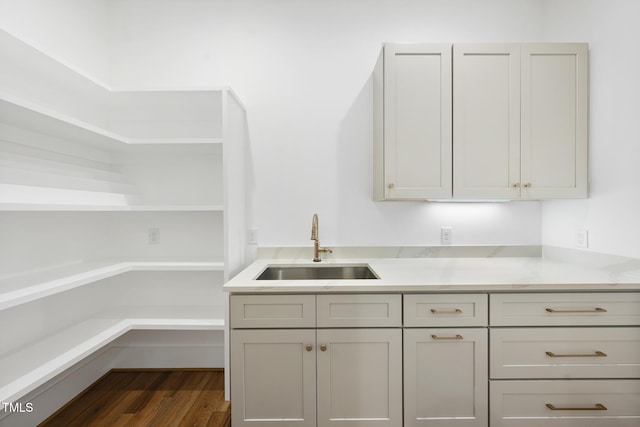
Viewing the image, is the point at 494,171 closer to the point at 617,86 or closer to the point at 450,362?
the point at 617,86

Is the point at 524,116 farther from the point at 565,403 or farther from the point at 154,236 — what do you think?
the point at 154,236

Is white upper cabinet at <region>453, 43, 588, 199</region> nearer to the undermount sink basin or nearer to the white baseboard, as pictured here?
the undermount sink basin

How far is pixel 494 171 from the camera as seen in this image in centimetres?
186

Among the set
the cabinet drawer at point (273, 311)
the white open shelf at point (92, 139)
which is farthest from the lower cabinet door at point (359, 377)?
the white open shelf at point (92, 139)

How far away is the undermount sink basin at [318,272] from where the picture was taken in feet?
6.93

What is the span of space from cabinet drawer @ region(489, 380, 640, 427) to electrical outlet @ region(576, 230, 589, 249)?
726 millimetres

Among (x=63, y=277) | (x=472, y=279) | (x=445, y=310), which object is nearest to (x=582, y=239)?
(x=472, y=279)

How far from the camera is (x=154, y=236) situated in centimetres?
226

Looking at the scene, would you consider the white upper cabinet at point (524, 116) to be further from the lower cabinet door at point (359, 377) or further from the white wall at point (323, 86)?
the lower cabinet door at point (359, 377)

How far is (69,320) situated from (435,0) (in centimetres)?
317

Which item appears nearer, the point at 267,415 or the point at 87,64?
the point at 267,415

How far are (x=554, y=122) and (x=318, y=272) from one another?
1.68m

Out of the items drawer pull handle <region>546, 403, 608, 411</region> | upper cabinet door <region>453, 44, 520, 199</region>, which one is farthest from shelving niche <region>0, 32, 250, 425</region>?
drawer pull handle <region>546, 403, 608, 411</region>

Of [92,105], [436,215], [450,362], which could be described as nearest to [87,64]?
[92,105]
